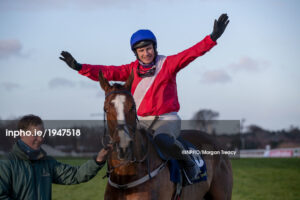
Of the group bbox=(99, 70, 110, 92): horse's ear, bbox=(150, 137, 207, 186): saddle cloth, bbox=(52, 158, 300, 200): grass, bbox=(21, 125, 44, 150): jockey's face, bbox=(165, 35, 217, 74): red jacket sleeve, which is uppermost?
bbox=(165, 35, 217, 74): red jacket sleeve

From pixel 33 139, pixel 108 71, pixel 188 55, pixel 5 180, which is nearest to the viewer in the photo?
pixel 5 180

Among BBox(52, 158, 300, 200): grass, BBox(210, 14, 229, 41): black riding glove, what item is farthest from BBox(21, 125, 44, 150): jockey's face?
BBox(52, 158, 300, 200): grass

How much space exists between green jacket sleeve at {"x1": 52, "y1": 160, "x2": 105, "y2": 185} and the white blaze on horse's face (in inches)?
20.6

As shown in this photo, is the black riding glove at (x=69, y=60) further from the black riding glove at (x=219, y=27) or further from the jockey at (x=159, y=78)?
the black riding glove at (x=219, y=27)

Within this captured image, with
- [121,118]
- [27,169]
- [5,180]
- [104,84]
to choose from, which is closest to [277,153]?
[104,84]

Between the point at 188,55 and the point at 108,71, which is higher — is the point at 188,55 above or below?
above

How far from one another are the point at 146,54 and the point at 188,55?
544 mm

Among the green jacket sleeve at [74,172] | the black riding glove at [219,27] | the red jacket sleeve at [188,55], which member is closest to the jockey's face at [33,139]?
the green jacket sleeve at [74,172]

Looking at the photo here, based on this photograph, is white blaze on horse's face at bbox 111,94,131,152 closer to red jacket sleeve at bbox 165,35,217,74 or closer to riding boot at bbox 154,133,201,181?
riding boot at bbox 154,133,201,181

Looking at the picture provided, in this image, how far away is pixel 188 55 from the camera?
473 centimetres

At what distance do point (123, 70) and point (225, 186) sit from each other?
2.74 metres

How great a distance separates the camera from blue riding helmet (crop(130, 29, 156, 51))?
4772mm

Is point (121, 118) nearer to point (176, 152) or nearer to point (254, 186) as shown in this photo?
point (176, 152)

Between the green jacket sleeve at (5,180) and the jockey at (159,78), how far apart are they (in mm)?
1670
